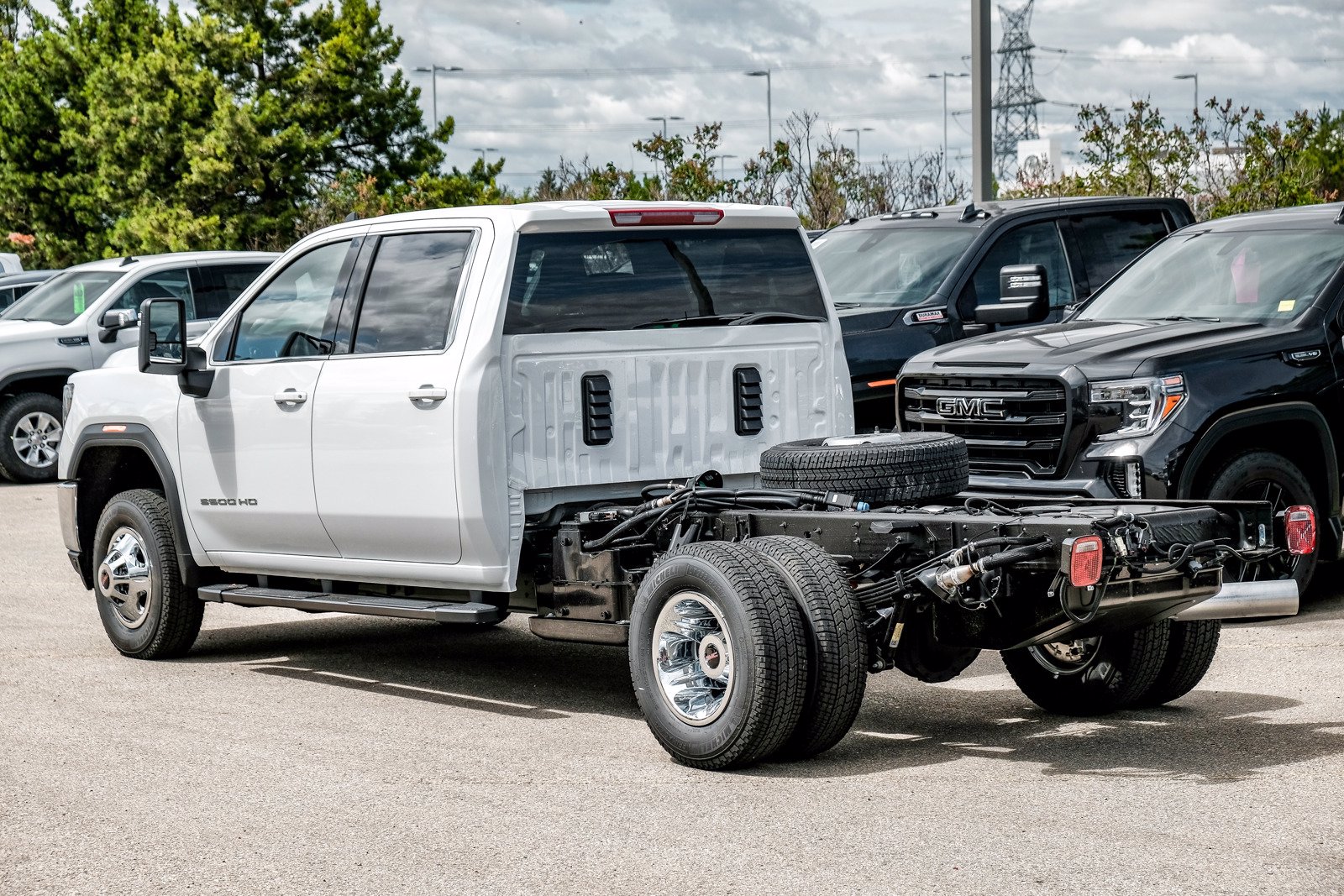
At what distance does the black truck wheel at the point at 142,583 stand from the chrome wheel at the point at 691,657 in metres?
3.18

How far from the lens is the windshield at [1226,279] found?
947 centimetres

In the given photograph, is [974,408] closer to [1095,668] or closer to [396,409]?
[1095,668]

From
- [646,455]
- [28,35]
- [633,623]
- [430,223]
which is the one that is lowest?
[633,623]

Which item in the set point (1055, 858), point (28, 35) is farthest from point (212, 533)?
point (28, 35)

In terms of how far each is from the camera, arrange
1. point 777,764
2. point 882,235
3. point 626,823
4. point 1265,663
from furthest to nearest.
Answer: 1. point 882,235
2. point 1265,663
3. point 777,764
4. point 626,823

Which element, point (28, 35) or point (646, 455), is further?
point (28, 35)

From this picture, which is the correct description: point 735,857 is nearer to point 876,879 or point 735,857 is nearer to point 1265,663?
point 876,879

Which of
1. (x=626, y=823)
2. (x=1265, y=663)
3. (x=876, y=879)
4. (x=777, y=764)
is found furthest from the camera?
(x=1265, y=663)

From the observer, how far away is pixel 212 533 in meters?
8.38

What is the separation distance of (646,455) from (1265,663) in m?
2.98

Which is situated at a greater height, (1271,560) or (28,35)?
(28,35)

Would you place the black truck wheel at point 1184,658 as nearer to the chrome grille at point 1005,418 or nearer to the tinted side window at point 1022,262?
the chrome grille at point 1005,418

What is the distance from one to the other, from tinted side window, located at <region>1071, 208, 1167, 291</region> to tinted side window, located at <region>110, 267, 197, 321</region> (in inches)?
352

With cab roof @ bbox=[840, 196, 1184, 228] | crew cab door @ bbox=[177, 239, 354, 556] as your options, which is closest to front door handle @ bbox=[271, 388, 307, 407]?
crew cab door @ bbox=[177, 239, 354, 556]
